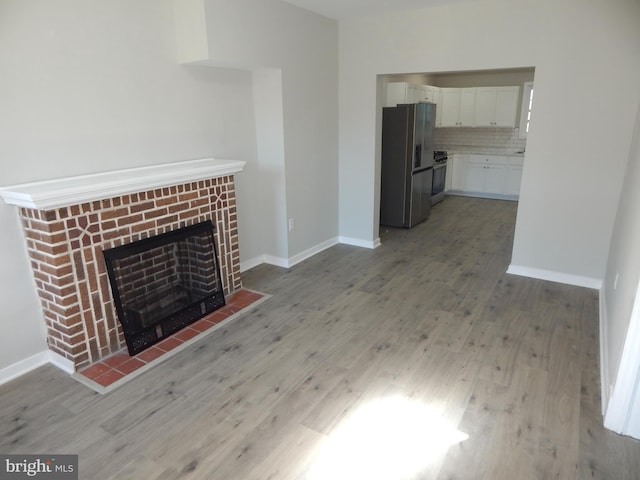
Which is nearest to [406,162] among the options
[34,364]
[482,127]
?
[482,127]

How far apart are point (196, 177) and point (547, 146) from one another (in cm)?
307

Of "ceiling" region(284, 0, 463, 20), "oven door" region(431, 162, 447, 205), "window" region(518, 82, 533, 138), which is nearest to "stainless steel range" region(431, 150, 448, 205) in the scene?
"oven door" region(431, 162, 447, 205)

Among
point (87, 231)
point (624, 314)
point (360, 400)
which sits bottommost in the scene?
point (360, 400)

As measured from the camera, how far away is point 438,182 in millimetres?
7160

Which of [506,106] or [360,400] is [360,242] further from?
[506,106]

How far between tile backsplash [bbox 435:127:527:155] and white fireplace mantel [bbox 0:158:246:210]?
6112 mm

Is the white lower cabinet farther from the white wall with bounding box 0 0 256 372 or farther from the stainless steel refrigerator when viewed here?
the white wall with bounding box 0 0 256 372

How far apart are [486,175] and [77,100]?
22.7 feet

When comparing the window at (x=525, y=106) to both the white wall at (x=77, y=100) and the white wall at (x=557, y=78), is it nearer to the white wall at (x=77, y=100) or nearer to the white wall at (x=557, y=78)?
the white wall at (x=557, y=78)

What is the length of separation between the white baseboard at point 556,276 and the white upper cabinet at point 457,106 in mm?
4408

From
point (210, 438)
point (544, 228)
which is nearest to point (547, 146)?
point (544, 228)

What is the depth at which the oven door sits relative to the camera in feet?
22.8

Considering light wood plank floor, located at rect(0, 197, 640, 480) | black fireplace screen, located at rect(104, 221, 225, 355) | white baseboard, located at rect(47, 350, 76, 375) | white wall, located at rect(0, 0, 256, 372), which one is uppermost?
white wall, located at rect(0, 0, 256, 372)

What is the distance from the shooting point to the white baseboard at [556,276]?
148 inches
